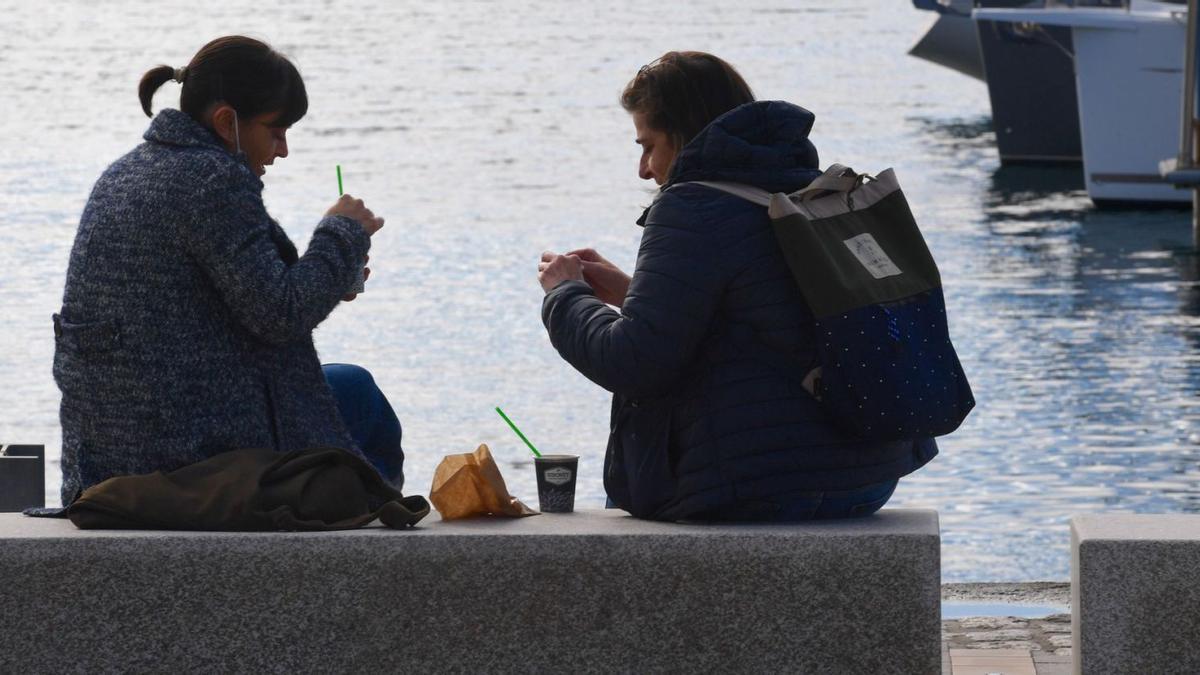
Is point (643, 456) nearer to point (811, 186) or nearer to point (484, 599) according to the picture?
point (484, 599)

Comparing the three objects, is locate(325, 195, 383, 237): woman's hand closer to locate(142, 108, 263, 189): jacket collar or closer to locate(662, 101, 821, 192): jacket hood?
locate(142, 108, 263, 189): jacket collar

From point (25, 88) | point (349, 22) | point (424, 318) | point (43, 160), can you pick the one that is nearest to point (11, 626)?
point (424, 318)

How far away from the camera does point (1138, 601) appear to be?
3.66 m

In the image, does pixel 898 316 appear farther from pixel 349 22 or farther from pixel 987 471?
pixel 349 22

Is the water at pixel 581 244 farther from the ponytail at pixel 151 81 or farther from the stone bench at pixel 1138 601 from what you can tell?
the ponytail at pixel 151 81

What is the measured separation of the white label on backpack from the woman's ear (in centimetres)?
106

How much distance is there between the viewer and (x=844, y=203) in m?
3.74

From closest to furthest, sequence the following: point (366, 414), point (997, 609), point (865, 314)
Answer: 1. point (865, 314)
2. point (366, 414)
3. point (997, 609)

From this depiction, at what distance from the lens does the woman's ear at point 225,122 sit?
3.79m

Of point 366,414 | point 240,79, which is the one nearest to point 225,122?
point 240,79

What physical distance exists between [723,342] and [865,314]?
24 centimetres

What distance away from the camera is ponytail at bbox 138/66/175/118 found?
386 centimetres

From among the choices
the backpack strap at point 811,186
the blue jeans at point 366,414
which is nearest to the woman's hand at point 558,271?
the backpack strap at point 811,186

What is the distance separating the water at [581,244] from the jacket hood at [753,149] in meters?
3.80
